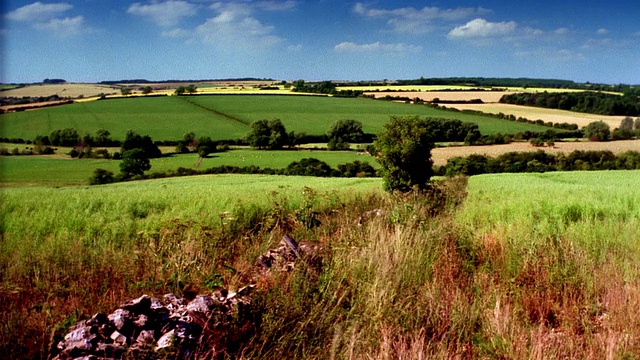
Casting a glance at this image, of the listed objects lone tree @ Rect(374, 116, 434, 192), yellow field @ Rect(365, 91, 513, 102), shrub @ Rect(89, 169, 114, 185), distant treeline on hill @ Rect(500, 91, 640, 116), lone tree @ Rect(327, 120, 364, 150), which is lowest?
shrub @ Rect(89, 169, 114, 185)

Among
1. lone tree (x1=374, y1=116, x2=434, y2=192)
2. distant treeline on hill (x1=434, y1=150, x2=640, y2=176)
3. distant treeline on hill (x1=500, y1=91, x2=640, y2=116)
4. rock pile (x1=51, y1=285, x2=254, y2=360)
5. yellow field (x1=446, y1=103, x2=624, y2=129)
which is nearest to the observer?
rock pile (x1=51, y1=285, x2=254, y2=360)

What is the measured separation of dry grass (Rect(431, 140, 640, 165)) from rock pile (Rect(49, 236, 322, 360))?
48155 millimetres

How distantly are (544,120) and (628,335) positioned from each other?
80055 millimetres

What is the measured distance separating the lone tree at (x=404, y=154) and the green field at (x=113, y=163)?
30503 millimetres

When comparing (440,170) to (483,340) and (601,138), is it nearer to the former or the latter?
(601,138)

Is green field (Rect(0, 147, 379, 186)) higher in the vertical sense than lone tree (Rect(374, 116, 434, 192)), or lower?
lower

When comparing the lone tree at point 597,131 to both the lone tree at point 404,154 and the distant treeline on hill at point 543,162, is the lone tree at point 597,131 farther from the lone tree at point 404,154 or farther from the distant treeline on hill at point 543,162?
the lone tree at point 404,154

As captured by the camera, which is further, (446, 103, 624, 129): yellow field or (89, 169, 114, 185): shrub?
(446, 103, 624, 129): yellow field

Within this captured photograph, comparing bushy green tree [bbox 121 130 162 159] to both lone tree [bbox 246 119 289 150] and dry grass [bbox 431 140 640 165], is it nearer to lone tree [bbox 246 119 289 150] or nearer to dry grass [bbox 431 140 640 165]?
lone tree [bbox 246 119 289 150]

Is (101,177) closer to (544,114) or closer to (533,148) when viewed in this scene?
(533,148)

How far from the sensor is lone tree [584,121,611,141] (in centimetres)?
6184

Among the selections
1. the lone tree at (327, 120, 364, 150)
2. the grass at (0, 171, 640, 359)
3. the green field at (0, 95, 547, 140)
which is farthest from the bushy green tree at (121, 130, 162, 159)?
the grass at (0, 171, 640, 359)

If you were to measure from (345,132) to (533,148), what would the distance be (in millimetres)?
26254

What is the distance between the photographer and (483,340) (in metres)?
3.64
